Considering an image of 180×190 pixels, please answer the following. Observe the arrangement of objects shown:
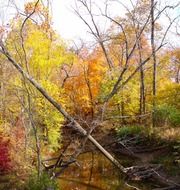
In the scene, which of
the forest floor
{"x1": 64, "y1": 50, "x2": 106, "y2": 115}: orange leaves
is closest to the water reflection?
the forest floor

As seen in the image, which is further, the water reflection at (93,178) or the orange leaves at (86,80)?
the orange leaves at (86,80)

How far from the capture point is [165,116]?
84.1ft

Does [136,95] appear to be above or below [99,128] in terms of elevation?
above

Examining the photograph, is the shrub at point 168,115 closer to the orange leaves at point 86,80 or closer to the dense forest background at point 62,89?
the dense forest background at point 62,89

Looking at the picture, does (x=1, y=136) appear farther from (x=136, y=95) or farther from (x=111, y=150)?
(x=136, y=95)

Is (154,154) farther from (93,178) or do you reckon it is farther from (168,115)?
(93,178)

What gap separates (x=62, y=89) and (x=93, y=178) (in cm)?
1084

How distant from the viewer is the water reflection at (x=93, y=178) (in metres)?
16.8

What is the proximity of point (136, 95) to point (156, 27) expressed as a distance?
5356mm

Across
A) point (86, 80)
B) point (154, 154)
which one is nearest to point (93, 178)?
point (154, 154)

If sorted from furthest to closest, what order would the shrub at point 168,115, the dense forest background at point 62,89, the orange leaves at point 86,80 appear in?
the orange leaves at point 86,80
the shrub at point 168,115
the dense forest background at point 62,89

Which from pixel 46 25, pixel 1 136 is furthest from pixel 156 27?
pixel 1 136

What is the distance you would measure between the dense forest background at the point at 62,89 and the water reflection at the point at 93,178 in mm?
1516

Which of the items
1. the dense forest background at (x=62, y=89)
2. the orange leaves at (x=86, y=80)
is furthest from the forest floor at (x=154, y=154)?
the orange leaves at (x=86, y=80)
